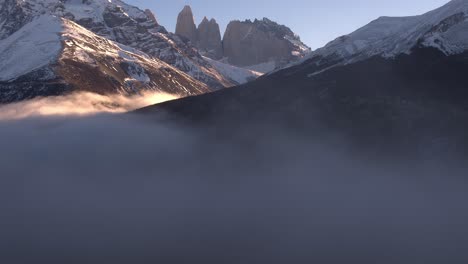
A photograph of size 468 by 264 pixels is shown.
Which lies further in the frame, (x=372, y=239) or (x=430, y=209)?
(x=430, y=209)

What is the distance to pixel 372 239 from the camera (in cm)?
16562

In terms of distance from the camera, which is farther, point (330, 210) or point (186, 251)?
point (330, 210)

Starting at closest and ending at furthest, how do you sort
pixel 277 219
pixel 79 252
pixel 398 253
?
pixel 398 253 → pixel 79 252 → pixel 277 219

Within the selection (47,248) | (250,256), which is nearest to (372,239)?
(250,256)

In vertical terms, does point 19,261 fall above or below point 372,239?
above

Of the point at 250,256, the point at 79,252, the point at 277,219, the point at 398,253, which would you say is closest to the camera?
the point at 398,253

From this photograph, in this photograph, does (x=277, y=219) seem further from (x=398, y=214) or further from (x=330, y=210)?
(x=398, y=214)

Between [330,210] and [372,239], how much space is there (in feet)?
113

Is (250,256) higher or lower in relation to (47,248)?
lower

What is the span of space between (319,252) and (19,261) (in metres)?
88.7

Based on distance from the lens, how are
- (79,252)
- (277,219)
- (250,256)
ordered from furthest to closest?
(277,219) → (79,252) → (250,256)

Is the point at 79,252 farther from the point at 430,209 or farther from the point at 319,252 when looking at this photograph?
the point at 430,209

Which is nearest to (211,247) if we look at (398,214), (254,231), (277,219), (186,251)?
(186,251)

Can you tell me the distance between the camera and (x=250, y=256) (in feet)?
538
